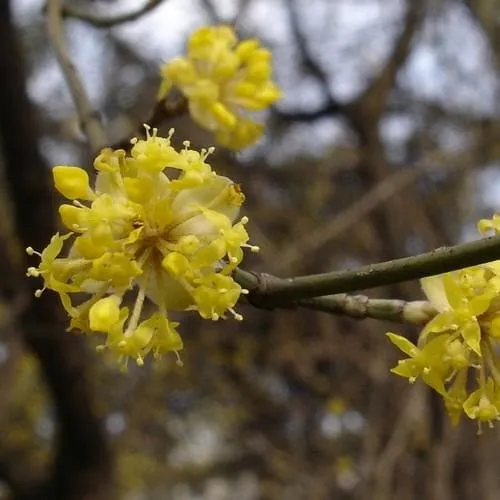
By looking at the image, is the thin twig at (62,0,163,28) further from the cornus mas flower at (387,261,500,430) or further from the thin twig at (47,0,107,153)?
the cornus mas flower at (387,261,500,430)

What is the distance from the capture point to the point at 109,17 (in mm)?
1436

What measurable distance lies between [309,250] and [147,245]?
2.00 meters

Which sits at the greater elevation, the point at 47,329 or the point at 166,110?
the point at 166,110

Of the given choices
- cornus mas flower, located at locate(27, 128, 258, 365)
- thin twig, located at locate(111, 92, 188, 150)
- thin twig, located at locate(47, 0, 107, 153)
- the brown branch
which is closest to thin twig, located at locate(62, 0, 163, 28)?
thin twig, located at locate(47, 0, 107, 153)

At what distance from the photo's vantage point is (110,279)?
0.77m

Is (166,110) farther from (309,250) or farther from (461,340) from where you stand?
(309,250)

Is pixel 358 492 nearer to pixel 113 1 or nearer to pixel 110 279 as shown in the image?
pixel 113 1

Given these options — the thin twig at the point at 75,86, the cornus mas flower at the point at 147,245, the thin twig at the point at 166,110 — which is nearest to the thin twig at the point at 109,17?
the thin twig at the point at 75,86

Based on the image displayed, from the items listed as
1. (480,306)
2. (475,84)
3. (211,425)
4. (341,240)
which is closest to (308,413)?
(341,240)

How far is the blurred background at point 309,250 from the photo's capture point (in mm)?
2555

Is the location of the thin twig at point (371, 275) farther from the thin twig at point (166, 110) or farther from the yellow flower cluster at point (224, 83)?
the yellow flower cluster at point (224, 83)

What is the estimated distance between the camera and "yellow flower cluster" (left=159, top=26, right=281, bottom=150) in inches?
52.5

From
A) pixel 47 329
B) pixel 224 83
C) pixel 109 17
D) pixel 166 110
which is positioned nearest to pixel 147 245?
pixel 166 110

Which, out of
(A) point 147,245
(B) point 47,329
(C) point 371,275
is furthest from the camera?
(B) point 47,329
